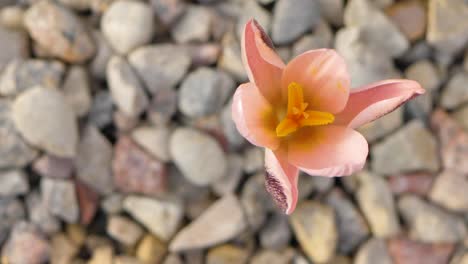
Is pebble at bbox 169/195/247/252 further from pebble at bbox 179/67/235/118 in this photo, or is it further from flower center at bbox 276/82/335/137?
flower center at bbox 276/82/335/137

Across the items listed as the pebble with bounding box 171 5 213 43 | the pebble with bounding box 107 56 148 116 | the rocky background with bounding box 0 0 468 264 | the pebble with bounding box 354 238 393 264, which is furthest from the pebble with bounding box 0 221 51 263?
the pebble with bounding box 354 238 393 264

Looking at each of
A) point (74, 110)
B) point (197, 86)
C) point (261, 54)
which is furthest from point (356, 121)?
point (74, 110)

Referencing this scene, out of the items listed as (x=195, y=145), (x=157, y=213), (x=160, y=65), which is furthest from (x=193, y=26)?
(x=157, y=213)

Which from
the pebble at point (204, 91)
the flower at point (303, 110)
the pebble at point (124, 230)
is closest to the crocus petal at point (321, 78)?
the flower at point (303, 110)

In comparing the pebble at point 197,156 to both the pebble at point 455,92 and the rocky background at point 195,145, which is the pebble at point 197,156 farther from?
the pebble at point 455,92

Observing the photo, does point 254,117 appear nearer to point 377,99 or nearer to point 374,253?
point 377,99

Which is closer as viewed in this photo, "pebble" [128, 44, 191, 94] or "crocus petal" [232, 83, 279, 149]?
"crocus petal" [232, 83, 279, 149]
